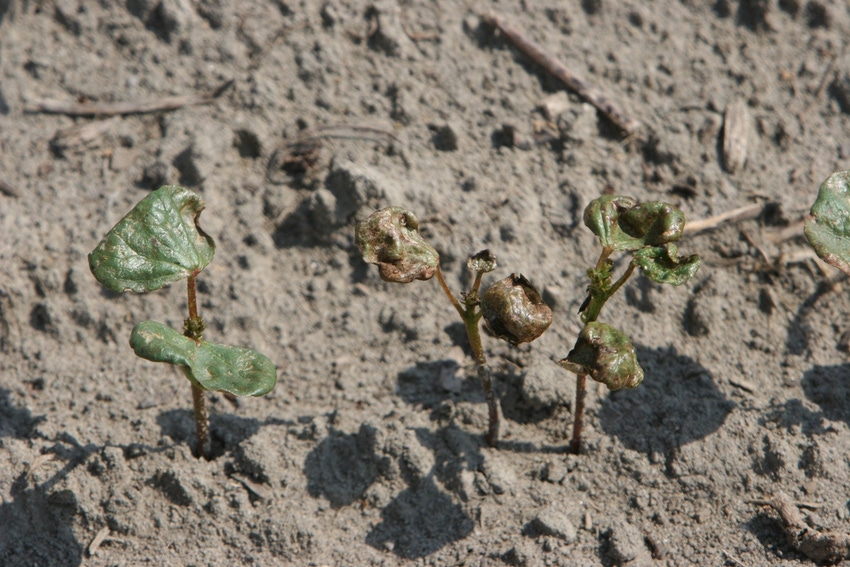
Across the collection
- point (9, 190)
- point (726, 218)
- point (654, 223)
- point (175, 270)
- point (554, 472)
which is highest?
point (654, 223)

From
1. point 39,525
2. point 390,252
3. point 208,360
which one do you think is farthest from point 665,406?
point 39,525

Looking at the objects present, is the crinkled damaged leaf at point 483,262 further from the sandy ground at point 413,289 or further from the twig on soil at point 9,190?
the twig on soil at point 9,190

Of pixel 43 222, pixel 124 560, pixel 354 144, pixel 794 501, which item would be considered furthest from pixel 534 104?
pixel 124 560

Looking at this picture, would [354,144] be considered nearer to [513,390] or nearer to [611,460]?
[513,390]

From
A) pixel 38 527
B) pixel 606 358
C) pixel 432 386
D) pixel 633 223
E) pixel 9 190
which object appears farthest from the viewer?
pixel 9 190

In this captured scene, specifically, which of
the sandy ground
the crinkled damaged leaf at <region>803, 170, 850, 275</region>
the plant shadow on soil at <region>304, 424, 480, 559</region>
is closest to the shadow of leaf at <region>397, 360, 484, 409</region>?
the sandy ground

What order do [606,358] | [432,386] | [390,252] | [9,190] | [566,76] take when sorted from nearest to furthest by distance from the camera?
[606,358] → [390,252] → [432,386] → [9,190] → [566,76]

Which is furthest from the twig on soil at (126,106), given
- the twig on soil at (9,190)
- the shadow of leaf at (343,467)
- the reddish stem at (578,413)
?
the reddish stem at (578,413)

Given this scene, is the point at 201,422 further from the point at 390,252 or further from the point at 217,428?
the point at 390,252
